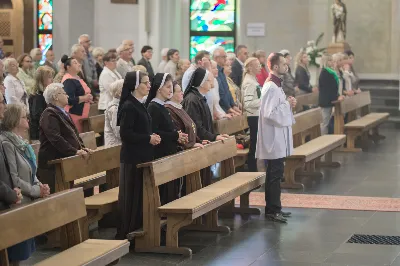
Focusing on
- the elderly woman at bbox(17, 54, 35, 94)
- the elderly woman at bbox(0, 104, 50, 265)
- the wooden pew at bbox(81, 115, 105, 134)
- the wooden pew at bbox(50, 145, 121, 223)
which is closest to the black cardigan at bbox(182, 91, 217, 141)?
the wooden pew at bbox(50, 145, 121, 223)

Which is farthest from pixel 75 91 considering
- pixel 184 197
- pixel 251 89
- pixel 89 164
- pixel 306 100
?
pixel 306 100

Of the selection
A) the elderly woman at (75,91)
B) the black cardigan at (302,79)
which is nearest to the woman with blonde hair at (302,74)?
the black cardigan at (302,79)

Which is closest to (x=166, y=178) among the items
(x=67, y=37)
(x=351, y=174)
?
(x=351, y=174)

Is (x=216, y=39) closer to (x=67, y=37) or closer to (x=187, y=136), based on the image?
(x=67, y=37)

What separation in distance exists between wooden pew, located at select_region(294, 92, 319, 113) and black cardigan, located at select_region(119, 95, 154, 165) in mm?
8747

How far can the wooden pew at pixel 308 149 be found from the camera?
13.0 m

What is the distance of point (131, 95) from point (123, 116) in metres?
0.22

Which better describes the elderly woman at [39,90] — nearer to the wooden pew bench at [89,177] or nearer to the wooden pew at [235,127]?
the wooden pew bench at [89,177]

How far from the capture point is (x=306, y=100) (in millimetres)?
18344

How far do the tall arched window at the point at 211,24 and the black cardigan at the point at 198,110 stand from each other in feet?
50.7

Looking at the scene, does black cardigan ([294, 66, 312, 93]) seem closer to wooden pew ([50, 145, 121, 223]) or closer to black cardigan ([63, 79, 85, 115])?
black cardigan ([63, 79, 85, 115])

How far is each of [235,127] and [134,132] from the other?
14.6ft

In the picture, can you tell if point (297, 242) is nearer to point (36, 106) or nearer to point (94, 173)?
point (94, 173)

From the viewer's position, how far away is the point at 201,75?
35.6ft
